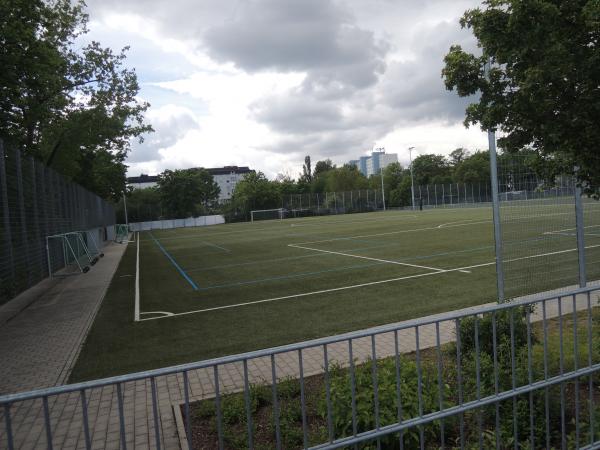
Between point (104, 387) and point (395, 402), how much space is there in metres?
4.44

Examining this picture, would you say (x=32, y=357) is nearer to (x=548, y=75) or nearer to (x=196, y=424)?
(x=196, y=424)

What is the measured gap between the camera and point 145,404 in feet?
17.2

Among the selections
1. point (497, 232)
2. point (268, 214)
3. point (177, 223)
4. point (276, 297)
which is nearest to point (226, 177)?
point (177, 223)

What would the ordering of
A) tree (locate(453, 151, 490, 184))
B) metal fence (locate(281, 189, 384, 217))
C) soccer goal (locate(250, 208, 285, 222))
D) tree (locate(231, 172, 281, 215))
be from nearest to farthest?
soccer goal (locate(250, 208, 285, 222))
tree (locate(231, 172, 281, 215))
metal fence (locate(281, 189, 384, 217))
tree (locate(453, 151, 490, 184))

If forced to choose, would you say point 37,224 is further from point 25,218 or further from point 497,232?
point 497,232

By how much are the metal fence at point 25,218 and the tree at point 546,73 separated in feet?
41.8

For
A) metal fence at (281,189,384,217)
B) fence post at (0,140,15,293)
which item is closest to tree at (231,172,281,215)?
metal fence at (281,189,384,217)

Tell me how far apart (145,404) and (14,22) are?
14.9m

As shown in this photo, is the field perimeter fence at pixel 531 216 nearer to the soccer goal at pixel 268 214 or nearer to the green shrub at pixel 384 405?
the green shrub at pixel 384 405

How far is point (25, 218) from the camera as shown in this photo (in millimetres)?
14734

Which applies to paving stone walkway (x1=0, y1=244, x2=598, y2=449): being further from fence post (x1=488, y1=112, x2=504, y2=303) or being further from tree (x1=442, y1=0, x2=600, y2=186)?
tree (x1=442, y1=0, x2=600, y2=186)

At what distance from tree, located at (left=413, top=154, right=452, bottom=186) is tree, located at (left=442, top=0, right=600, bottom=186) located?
107 metres

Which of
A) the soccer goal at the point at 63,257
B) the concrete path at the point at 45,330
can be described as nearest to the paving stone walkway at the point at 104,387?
the concrete path at the point at 45,330

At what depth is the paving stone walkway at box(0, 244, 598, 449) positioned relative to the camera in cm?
449
